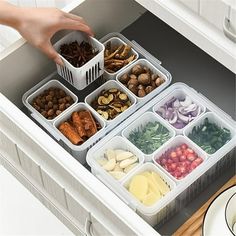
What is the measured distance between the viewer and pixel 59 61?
1572 millimetres

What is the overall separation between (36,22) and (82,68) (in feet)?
0.42

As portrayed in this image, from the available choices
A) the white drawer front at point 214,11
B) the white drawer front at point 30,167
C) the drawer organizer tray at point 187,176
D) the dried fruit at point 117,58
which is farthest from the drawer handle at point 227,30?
the white drawer front at point 30,167

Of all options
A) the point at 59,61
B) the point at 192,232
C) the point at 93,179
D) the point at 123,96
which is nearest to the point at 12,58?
the point at 59,61

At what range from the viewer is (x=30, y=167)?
1605 millimetres

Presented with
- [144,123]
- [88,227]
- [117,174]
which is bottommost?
[88,227]

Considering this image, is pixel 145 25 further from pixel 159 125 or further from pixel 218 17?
pixel 218 17

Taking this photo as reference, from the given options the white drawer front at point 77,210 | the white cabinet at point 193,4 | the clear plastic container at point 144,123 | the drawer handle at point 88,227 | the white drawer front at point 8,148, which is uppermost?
the white cabinet at point 193,4

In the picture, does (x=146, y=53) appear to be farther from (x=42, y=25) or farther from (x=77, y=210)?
(x=77, y=210)

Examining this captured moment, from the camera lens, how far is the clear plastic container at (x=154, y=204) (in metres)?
1.42

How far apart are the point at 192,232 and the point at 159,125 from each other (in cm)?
24

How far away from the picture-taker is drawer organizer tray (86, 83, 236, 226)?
1.44 metres

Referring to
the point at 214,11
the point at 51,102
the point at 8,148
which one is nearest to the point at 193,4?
the point at 214,11

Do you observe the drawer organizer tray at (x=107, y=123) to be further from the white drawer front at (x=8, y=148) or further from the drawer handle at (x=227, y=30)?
Result: the drawer handle at (x=227, y=30)

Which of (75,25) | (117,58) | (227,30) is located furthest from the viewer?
(117,58)
